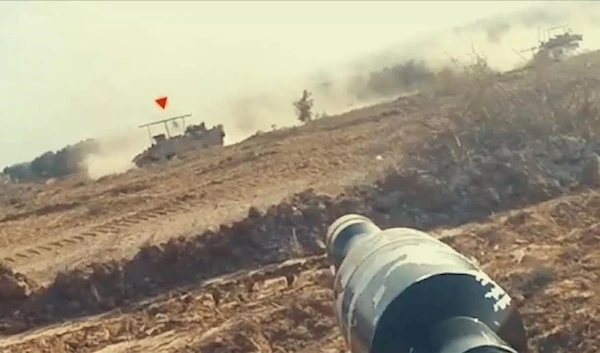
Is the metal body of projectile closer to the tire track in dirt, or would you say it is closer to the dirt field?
the dirt field

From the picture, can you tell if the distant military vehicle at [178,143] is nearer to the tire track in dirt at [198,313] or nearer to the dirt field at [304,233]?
the dirt field at [304,233]

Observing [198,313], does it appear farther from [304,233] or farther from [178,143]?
[178,143]

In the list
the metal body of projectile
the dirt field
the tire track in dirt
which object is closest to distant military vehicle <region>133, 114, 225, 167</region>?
the dirt field

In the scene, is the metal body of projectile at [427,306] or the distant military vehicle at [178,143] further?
the distant military vehicle at [178,143]

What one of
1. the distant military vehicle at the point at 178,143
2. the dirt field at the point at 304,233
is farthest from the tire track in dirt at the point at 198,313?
the distant military vehicle at the point at 178,143

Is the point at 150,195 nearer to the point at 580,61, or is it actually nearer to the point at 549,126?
the point at 549,126

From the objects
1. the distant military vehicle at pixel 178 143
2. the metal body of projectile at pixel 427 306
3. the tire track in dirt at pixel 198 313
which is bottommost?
the tire track in dirt at pixel 198 313
